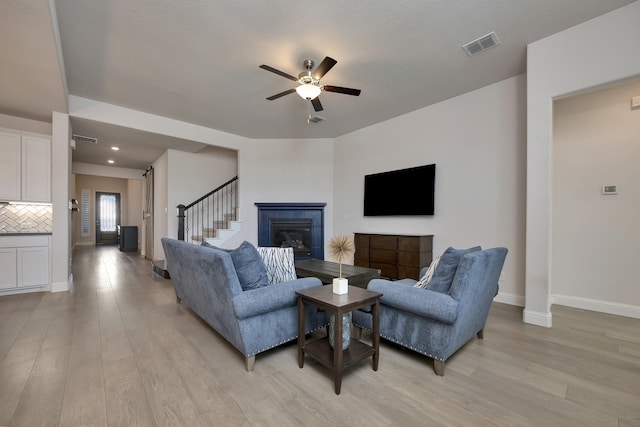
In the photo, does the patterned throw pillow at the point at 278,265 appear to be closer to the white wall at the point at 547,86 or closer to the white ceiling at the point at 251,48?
the white ceiling at the point at 251,48

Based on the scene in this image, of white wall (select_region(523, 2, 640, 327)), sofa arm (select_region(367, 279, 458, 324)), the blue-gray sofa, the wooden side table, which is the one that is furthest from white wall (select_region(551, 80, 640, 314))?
the blue-gray sofa

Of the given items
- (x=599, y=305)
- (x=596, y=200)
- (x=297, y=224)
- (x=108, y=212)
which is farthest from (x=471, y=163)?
(x=108, y=212)

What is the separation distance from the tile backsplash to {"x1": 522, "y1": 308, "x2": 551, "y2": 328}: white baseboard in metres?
6.45

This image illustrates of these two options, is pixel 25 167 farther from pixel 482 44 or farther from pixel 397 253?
pixel 482 44

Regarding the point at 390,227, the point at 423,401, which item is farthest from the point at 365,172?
the point at 423,401

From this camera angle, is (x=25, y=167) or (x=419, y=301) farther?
(x=25, y=167)

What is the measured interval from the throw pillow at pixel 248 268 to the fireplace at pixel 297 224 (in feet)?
12.8

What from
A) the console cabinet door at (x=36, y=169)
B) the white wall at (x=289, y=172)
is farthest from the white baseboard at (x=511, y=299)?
the console cabinet door at (x=36, y=169)

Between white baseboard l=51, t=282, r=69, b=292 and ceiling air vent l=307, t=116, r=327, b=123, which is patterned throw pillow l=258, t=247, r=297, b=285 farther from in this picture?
white baseboard l=51, t=282, r=69, b=292

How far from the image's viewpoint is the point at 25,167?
4.01 m

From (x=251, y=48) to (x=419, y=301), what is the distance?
3.02 m

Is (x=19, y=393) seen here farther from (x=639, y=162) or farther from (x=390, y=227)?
(x=639, y=162)

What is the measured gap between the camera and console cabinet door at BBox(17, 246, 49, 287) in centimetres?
387

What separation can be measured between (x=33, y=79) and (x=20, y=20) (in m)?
1.25
